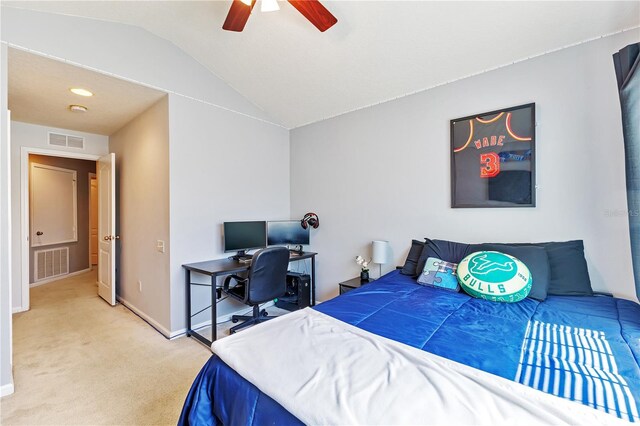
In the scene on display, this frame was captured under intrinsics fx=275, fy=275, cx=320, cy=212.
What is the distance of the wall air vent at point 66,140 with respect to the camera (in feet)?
12.2

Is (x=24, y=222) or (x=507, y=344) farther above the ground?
(x=24, y=222)

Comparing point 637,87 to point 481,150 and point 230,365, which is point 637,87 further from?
point 230,365

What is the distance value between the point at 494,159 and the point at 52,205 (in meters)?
6.86

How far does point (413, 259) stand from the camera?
2652 millimetres

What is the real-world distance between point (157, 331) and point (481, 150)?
12.2ft

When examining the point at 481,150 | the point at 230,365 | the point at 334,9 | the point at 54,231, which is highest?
the point at 334,9

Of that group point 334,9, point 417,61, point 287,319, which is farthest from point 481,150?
point 287,319

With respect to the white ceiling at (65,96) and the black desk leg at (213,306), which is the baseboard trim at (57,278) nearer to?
the white ceiling at (65,96)

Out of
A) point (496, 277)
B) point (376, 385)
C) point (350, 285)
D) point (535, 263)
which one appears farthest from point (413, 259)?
point (376, 385)

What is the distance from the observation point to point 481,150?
97.3 inches

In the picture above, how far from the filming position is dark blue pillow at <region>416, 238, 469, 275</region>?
2385 millimetres

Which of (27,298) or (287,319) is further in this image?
(27,298)

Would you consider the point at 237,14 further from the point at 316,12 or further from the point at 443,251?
the point at 443,251

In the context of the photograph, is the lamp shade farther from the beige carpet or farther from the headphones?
the beige carpet
